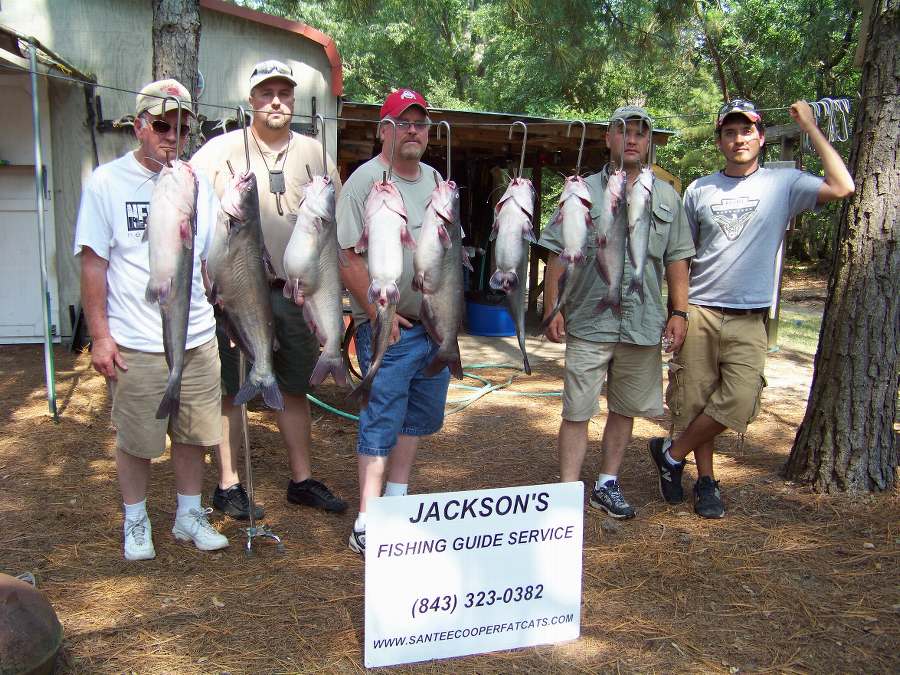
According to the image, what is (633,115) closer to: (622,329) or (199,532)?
(622,329)

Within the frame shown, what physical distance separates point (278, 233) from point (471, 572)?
68.2 inches

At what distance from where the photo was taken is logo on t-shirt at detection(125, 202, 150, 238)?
9.32 ft

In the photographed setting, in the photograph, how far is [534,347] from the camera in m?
9.05

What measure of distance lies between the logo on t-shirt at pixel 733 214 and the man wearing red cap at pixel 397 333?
60.5 inches

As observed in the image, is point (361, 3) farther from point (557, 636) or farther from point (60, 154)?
point (557, 636)

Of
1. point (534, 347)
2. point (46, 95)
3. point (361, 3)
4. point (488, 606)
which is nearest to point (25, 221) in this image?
point (46, 95)

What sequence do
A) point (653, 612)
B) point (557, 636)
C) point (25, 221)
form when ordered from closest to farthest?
point (557, 636) < point (653, 612) < point (25, 221)

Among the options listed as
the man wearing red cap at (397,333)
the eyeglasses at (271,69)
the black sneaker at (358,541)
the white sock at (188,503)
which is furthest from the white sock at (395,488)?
the eyeglasses at (271,69)

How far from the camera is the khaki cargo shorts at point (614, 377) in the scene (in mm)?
3615

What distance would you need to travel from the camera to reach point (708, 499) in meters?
3.88

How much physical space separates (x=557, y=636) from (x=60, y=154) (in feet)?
23.4

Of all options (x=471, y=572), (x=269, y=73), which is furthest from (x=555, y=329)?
(x=269, y=73)

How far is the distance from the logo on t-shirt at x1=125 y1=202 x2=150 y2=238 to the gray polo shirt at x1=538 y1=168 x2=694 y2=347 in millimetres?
1966

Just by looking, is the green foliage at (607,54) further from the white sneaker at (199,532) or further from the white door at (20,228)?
the white sneaker at (199,532)
